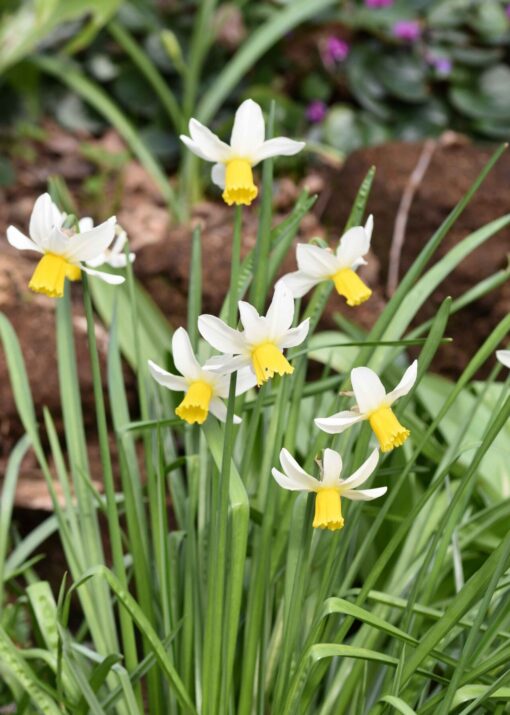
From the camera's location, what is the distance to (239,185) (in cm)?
120

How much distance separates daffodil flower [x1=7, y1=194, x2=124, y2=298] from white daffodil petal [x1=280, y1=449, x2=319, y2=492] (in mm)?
304

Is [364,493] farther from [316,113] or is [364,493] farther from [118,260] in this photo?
[316,113]

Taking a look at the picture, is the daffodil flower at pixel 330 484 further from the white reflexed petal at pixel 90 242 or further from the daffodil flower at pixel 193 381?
the white reflexed petal at pixel 90 242

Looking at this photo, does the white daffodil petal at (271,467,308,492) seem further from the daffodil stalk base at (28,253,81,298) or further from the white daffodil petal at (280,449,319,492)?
the daffodil stalk base at (28,253,81,298)

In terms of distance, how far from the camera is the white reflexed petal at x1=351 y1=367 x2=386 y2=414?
3.58 ft

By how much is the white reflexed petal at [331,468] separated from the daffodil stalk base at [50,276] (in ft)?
1.10

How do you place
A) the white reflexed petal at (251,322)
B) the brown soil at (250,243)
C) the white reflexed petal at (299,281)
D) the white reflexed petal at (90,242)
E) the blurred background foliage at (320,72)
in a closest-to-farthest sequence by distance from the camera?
1. the white reflexed petal at (251,322)
2. the white reflexed petal at (90,242)
3. the white reflexed petal at (299,281)
4. the brown soil at (250,243)
5. the blurred background foliage at (320,72)

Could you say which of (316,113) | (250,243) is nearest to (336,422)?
(250,243)

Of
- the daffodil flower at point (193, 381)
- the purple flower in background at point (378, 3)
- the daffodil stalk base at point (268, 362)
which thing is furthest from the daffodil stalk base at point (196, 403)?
the purple flower in background at point (378, 3)

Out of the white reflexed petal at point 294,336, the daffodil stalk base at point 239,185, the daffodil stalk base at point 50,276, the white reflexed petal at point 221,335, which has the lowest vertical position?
the white reflexed petal at point 294,336

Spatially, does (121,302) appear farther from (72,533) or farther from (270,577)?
(270,577)

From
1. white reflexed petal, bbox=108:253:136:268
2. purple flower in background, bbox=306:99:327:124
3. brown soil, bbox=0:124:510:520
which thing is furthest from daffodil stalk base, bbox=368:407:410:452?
purple flower in background, bbox=306:99:327:124

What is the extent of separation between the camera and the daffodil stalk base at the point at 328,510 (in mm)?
1106

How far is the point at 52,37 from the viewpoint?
3.84 m
